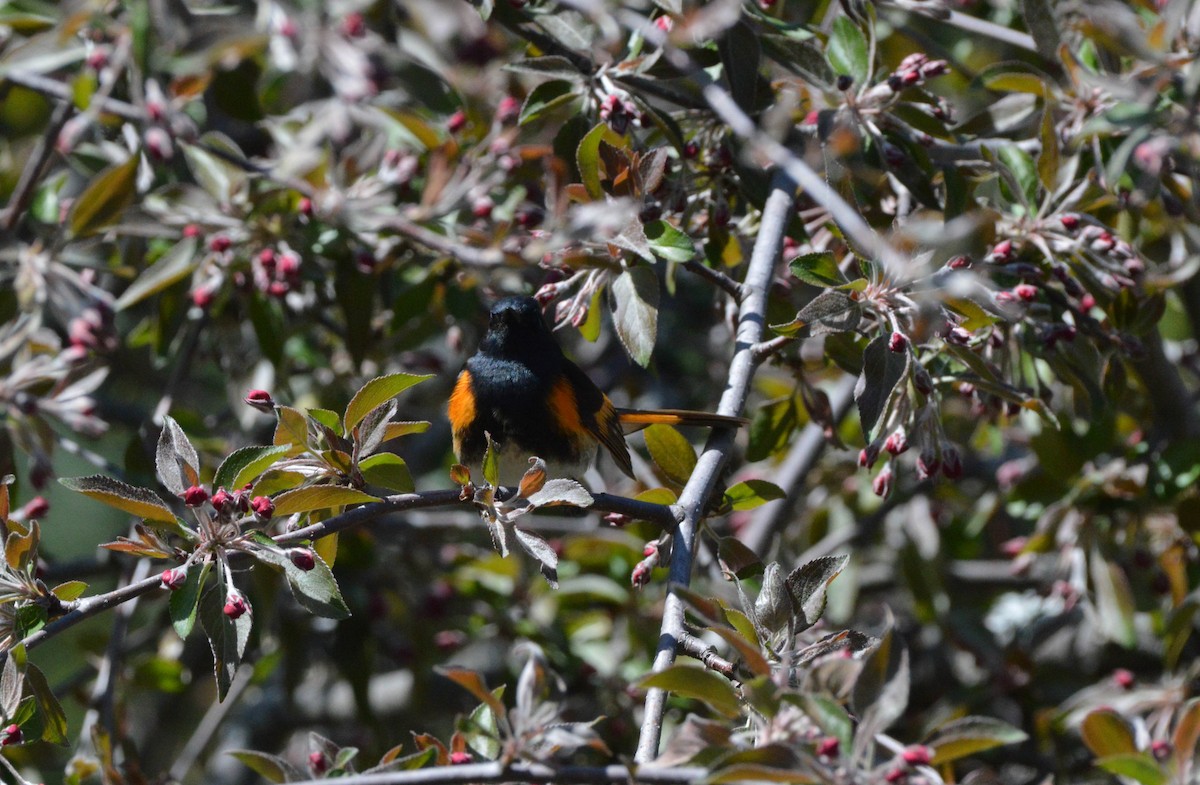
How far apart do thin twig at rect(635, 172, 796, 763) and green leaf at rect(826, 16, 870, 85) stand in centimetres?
31

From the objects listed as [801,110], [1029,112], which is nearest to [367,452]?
[801,110]

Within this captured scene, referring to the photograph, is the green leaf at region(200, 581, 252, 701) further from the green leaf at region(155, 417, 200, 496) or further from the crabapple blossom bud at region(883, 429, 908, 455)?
the crabapple blossom bud at region(883, 429, 908, 455)

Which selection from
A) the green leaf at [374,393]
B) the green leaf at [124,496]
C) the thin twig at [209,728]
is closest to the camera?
the green leaf at [124,496]

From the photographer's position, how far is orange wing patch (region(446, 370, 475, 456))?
12.6 ft

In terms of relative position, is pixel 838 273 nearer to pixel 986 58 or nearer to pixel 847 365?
pixel 847 365

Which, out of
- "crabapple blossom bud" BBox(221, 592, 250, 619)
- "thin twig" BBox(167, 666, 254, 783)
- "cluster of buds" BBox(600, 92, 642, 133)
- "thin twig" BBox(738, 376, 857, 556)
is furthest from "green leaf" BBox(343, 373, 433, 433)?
"thin twig" BBox(167, 666, 254, 783)

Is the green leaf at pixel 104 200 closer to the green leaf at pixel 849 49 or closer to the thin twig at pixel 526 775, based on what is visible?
the green leaf at pixel 849 49

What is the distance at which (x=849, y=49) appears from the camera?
297 centimetres

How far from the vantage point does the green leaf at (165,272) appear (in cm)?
335

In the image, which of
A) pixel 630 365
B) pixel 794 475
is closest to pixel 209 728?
pixel 630 365

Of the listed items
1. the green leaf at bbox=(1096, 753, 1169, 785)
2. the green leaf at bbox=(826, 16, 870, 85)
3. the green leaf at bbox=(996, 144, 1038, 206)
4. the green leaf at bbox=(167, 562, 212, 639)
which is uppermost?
the green leaf at bbox=(826, 16, 870, 85)

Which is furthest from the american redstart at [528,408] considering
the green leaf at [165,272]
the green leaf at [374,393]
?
the green leaf at [374,393]

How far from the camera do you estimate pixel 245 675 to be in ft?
15.1

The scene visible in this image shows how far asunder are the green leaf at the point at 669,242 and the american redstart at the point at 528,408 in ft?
3.55
